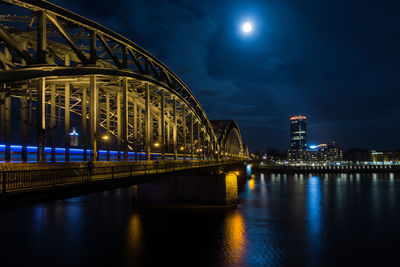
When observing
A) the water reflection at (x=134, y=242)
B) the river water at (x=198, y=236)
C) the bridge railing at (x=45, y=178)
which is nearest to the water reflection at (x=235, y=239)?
the river water at (x=198, y=236)

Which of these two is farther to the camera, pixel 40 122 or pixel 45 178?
pixel 40 122

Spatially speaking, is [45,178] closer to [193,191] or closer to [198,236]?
[198,236]

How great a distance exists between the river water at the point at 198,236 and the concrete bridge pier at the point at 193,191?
2.16m

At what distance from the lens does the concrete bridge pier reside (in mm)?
43875

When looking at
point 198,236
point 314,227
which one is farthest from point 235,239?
point 314,227

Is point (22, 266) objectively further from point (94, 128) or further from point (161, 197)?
point (161, 197)

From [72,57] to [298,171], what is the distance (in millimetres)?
150690

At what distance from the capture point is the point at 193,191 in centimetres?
4412

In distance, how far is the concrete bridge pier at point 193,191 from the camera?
43875 mm

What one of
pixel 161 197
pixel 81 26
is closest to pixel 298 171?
pixel 161 197

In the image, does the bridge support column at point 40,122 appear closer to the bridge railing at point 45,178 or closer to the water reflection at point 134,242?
the bridge railing at point 45,178

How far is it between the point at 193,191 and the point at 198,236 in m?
13.4

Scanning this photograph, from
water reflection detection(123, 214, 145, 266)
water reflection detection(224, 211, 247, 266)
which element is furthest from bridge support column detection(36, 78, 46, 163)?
water reflection detection(224, 211, 247, 266)

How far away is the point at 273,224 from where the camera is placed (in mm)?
36031
